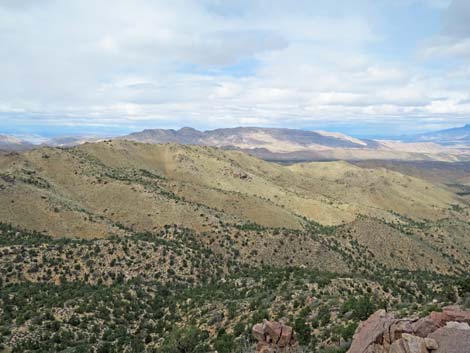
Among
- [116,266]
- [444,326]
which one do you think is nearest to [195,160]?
[116,266]

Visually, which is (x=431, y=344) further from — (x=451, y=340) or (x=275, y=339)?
(x=275, y=339)

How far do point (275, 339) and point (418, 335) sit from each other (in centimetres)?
1077

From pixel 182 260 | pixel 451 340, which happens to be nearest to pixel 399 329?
pixel 451 340

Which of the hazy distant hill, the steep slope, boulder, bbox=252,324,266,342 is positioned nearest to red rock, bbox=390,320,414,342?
boulder, bbox=252,324,266,342

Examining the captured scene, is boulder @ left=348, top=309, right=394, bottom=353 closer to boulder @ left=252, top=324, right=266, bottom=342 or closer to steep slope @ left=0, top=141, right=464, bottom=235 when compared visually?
boulder @ left=252, top=324, right=266, bottom=342

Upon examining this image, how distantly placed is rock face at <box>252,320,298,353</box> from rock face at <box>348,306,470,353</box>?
20.3 feet

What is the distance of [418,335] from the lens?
17.9 metres

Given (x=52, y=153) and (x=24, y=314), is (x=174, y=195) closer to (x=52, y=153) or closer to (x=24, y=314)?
(x=52, y=153)

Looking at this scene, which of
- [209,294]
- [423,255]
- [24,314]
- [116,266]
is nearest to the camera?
[24,314]

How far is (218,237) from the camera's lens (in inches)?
2977

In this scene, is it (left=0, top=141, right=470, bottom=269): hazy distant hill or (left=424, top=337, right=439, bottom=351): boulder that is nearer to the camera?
(left=424, top=337, right=439, bottom=351): boulder

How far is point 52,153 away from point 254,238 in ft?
224

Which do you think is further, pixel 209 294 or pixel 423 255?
pixel 423 255

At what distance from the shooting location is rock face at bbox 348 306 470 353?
16.4 metres
